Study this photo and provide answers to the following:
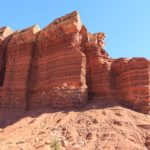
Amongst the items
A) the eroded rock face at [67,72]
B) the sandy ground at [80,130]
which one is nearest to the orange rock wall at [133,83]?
the eroded rock face at [67,72]

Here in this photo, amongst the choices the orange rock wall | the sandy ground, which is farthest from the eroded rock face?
the sandy ground

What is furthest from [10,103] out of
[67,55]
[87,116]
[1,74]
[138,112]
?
[138,112]

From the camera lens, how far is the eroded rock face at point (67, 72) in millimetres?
24188

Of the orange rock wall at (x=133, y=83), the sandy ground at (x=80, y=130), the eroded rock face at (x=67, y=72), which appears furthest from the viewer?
the eroded rock face at (x=67, y=72)

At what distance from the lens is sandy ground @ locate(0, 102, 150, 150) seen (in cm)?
1906

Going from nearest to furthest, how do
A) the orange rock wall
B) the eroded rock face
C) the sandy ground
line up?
1. the sandy ground
2. the orange rock wall
3. the eroded rock face

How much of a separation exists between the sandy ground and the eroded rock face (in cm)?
144

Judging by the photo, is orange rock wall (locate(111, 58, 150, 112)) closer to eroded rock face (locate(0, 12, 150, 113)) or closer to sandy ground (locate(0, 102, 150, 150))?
eroded rock face (locate(0, 12, 150, 113))

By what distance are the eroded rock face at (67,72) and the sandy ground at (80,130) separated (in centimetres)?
144

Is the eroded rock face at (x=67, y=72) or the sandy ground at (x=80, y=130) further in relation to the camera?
the eroded rock face at (x=67, y=72)

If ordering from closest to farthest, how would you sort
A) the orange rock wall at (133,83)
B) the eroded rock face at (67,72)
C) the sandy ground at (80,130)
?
the sandy ground at (80,130) < the orange rock wall at (133,83) < the eroded rock face at (67,72)

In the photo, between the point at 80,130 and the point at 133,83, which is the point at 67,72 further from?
the point at 80,130

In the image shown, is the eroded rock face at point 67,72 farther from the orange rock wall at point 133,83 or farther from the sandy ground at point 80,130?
the sandy ground at point 80,130

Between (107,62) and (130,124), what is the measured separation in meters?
6.92
